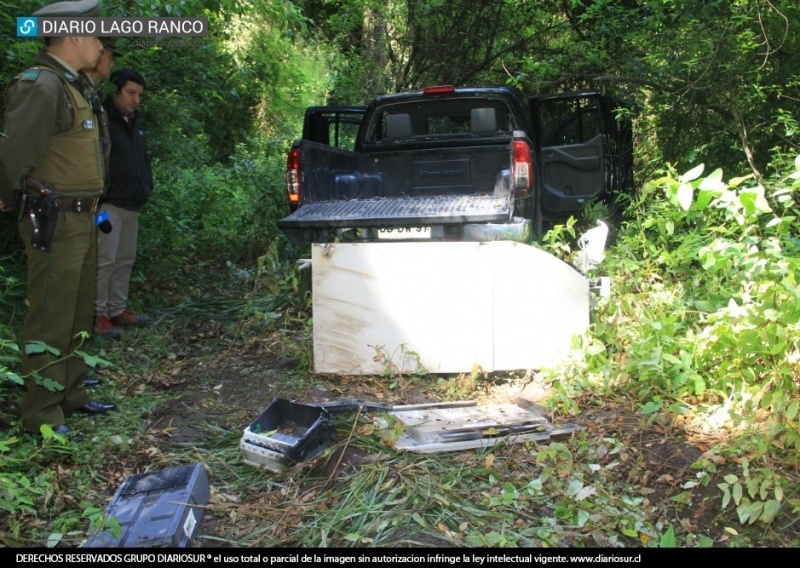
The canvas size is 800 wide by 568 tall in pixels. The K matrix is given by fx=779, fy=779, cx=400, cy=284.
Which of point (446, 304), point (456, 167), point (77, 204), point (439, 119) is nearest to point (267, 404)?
point (446, 304)

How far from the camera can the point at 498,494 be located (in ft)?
10.8

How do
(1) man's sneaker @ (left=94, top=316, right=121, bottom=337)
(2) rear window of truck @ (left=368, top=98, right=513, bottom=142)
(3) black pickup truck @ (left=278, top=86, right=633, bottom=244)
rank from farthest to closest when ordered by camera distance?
(2) rear window of truck @ (left=368, top=98, right=513, bottom=142)
(1) man's sneaker @ (left=94, top=316, right=121, bottom=337)
(3) black pickup truck @ (left=278, top=86, right=633, bottom=244)

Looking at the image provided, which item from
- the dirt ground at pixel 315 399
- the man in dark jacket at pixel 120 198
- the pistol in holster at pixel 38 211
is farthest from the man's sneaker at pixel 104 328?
the pistol in holster at pixel 38 211

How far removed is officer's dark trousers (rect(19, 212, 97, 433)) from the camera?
12.7 feet

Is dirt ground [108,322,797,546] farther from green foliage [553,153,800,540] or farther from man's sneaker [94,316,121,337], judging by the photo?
man's sneaker [94,316,121,337]

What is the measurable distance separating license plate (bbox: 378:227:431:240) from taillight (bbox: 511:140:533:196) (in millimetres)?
715

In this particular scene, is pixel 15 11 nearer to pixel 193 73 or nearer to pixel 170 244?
pixel 193 73

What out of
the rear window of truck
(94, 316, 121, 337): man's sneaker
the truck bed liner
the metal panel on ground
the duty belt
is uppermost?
the rear window of truck

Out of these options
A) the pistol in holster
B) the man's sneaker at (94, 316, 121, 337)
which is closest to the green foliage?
the pistol in holster

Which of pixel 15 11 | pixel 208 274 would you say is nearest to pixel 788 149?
pixel 208 274

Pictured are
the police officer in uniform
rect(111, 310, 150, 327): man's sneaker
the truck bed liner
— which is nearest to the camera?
the police officer in uniform

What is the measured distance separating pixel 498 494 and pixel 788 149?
16.2 feet

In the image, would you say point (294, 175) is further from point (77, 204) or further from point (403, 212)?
point (77, 204)

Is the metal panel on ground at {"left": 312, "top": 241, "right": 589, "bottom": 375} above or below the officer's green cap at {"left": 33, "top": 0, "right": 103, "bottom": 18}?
below
